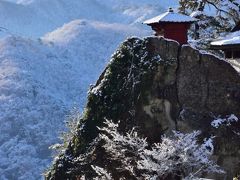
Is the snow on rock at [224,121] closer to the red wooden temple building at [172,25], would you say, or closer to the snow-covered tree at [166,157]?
the snow-covered tree at [166,157]

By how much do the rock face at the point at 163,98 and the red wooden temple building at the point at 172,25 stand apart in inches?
80.5

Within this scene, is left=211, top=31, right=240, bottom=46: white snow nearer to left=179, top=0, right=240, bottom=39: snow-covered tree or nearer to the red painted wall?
the red painted wall

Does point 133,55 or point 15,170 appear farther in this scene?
point 15,170

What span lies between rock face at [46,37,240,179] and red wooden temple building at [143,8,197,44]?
2046mm

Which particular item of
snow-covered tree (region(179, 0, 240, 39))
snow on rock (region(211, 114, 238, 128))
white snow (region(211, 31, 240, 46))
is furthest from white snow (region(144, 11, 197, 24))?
snow-covered tree (region(179, 0, 240, 39))

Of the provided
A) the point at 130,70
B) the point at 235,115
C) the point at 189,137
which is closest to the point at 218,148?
the point at 235,115

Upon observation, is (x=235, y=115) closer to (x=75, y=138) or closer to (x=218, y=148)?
(x=218, y=148)

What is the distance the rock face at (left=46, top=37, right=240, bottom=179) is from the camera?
2294cm

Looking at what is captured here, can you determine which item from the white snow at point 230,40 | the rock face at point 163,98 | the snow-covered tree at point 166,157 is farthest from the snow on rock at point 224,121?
the white snow at point 230,40

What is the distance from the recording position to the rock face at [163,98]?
903 inches

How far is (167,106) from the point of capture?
76.9 ft

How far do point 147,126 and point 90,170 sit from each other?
3.25 m

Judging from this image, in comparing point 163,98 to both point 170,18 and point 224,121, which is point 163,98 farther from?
point 170,18

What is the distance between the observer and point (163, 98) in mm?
23562
